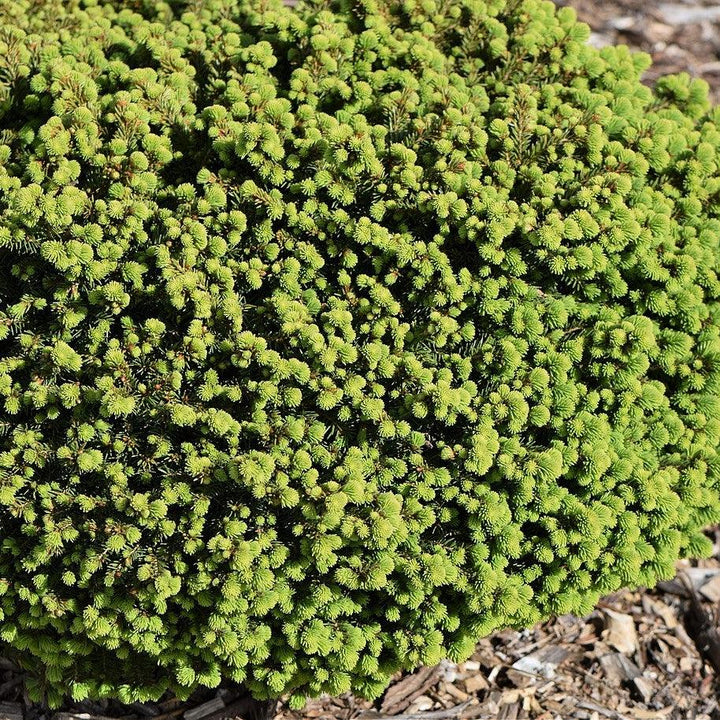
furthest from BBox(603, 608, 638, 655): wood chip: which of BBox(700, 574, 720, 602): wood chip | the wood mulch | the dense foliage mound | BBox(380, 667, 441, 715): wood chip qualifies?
the dense foliage mound

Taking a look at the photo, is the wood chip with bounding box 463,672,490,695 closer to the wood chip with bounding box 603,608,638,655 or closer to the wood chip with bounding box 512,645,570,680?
the wood chip with bounding box 512,645,570,680

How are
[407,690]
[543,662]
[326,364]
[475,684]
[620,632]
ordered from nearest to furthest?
[326,364] → [407,690] → [475,684] → [543,662] → [620,632]

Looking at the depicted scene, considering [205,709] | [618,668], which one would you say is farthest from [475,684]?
[205,709]

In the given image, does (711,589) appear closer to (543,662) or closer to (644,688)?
(644,688)

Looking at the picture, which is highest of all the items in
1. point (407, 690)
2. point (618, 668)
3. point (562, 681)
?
point (618, 668)

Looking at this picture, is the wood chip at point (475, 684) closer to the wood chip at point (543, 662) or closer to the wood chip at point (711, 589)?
the wood chip at point (543, 662)

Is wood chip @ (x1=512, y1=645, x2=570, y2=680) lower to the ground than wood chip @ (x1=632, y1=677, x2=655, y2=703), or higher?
lower

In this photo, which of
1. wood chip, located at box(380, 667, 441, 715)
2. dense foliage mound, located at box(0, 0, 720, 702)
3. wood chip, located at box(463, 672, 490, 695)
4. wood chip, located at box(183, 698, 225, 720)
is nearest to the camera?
dense foliage mound, located at box(0, 0, 720, 702)

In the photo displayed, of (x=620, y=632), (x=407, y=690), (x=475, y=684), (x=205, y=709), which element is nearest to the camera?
(x=205, y=709)

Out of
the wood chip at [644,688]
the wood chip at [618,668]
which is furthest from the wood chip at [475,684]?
the wood chip at [644,688]
